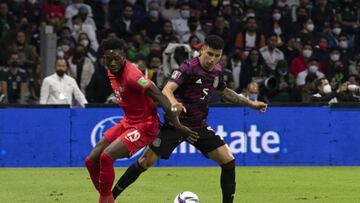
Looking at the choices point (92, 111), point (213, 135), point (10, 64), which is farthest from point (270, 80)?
point (213, 135)

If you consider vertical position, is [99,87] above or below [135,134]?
below

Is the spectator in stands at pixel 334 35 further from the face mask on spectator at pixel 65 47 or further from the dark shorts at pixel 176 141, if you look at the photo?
the dark shorts at pixel 176 141

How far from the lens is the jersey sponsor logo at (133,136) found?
11.5 meters

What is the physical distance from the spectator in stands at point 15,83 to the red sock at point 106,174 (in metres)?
9.73

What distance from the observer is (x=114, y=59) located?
11297 mm

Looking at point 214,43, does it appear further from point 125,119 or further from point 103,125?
point 103,125

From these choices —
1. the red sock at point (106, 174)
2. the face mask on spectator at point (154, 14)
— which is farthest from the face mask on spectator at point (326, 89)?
the red sock at point (106, 174)

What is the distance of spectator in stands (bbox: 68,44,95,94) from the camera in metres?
21.4

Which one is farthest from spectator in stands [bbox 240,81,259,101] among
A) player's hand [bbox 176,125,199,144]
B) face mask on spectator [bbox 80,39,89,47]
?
player's hand [bbox 176,125,199,144]

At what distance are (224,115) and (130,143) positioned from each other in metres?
7.78

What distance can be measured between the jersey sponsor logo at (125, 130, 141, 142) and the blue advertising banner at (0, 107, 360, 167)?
7.18 metres

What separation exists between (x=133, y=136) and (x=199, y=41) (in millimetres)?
11747

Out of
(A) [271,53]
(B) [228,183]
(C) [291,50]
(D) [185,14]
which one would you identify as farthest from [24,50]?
(B) [228,183]

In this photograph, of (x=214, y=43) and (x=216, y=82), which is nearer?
(x=214, y=43)
